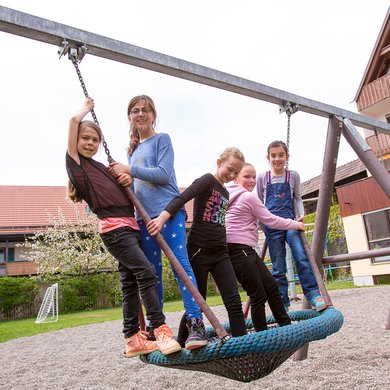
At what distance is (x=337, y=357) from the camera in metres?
4.29

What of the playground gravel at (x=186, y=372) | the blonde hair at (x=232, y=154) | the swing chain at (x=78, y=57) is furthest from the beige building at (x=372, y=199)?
the swing chain at (x=78, y=57)

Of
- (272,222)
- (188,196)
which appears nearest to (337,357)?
(272,222)

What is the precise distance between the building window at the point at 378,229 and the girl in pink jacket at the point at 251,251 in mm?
12964

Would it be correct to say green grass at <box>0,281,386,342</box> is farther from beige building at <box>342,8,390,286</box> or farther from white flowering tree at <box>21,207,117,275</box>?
white flowering tree at <box>21,207,117,275</box>

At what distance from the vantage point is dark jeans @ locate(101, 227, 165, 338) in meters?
2.13

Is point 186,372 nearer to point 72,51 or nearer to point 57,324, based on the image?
point 72,51

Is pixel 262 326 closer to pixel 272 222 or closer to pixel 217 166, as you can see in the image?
Answer: pixel 272 222

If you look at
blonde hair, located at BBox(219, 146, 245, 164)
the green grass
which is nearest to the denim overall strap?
blonde hair, located at BBox(219, 146, 245, 164)

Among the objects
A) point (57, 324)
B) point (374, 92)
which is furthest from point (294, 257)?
point (374, 92)

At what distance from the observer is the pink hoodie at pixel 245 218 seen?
105 inches

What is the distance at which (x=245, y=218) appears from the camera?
2738mm

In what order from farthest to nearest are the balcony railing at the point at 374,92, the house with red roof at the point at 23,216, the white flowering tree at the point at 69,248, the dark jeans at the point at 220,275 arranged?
1. the house with red roof at the point at 23,216
2. the white flowering tree at the point at 69,248
3. the balcony railing at the point at 374,92
4. the dark jeans at the point at 220,275

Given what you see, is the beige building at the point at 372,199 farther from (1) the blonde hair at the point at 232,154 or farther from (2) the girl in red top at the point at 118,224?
(2) the girl in red top at the point at 118,224

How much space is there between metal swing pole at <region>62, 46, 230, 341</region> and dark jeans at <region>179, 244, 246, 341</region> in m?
0.31
